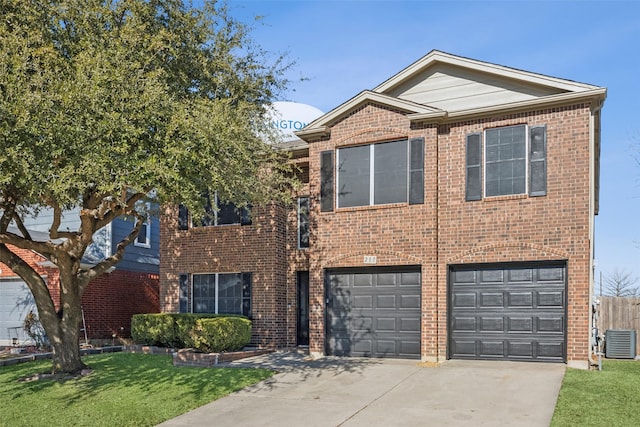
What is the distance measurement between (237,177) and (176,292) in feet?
25.7

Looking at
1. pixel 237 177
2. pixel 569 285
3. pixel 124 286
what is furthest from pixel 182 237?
pixel 569 285

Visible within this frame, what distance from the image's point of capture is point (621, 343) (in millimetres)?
15688

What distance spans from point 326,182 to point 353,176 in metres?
0.74

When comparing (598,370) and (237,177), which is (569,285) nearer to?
(598,370)

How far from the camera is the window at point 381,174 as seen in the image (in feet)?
47.7

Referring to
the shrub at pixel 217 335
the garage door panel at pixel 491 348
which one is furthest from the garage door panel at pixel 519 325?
the shrub at pixel 217 335

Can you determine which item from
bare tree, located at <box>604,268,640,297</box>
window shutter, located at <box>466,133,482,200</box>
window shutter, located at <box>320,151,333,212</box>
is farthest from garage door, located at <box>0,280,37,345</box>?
bare tree, located at <box>604,268,640,297</box>

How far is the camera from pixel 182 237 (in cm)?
1875

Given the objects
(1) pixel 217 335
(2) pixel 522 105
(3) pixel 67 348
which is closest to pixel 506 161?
(2) pixel 522 105

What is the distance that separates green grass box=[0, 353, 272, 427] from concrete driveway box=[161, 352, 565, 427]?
501 millimetres

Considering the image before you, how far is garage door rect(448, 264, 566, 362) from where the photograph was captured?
13164 mm

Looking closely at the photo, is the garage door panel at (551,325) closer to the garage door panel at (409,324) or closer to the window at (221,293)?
the garage door panel at (409,324)

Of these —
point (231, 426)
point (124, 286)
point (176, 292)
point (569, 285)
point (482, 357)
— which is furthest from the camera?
point (124, 286)

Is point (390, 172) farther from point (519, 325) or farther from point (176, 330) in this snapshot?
point (176, 330)
